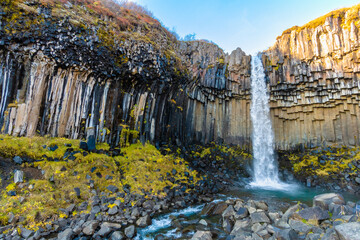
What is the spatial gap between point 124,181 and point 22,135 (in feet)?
22.1

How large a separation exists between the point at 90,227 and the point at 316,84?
→ 2282 cm

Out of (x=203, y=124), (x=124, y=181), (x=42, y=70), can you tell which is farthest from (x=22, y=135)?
(x=203, y=124)

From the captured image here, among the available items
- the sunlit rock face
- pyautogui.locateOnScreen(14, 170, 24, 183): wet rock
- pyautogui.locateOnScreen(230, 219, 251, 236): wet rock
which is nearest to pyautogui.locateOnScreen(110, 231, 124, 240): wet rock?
pyautogui.locateOnScreen(230, 219, 251, 236): wet rock

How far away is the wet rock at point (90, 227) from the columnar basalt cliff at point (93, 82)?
300 inches

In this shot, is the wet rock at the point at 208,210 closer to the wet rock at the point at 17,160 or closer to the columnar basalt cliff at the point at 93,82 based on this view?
the columnar basalt cliff at the point at 93,82

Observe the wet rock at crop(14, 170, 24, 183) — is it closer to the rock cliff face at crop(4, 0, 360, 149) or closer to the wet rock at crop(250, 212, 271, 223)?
the rock cliff face at crop(4, 0, 360, 149)

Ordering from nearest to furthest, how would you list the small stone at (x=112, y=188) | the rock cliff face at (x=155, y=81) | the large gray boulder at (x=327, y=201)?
the large gray boulder at (x=327, y=201), the small stone at (x=112, y=188), the rock cliff face at (x=155, y=81)

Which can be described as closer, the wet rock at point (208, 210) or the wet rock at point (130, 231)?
the wet rock at point (130, 231)

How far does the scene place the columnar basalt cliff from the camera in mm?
11773

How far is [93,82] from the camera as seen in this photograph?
554 inches

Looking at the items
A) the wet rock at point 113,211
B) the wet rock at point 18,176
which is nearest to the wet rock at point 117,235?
the wet rock at point 113,211

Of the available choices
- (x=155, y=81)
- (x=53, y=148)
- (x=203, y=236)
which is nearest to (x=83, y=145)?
(x=53, y=148)

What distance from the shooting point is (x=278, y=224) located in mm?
6289

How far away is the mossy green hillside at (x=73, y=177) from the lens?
23.4ft
